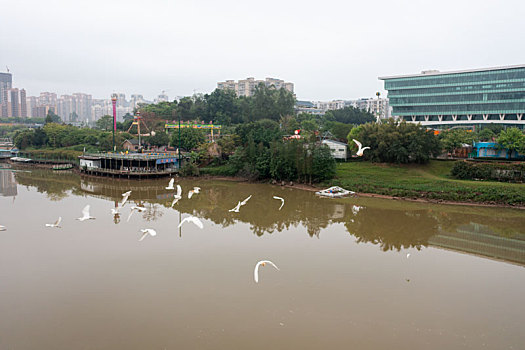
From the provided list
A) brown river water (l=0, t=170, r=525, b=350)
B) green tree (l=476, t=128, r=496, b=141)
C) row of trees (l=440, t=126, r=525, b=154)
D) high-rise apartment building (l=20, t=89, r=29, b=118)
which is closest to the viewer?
brown river water (l=0, t=170, r=525, b=350)

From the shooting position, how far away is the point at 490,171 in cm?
2503

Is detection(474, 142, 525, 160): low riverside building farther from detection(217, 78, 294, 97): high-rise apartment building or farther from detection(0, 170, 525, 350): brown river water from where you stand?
detection(217, 78, 294, 97): high-rise apartment building

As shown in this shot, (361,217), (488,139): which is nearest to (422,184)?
(361,217)

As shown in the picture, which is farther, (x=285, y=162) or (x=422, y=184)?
(x=285, y=162)

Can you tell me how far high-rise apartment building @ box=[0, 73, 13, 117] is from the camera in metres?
120

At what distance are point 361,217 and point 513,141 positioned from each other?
1754 cm

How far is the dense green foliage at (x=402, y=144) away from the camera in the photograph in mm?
28422

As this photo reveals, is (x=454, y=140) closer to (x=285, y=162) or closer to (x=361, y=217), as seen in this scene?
(x=285, y=162)

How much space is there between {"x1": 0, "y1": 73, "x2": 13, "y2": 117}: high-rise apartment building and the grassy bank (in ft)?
409

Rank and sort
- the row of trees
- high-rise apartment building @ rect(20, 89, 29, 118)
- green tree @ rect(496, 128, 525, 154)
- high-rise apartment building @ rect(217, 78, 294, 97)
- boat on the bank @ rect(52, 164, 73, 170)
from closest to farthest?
green tree @ rect(496, 128, 525, 154) → the row of trees → boat on the bank @ rect(52, 164, 73, 170) → high-rise apartment building @ rect(217, 78, 294, 97) → high-rise apartment building @ rect(20, 89, 29, 118)

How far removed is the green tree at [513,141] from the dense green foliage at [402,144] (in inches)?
203

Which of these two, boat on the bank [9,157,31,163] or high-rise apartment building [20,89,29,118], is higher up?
high-rise apartment building [20,89,29,118]

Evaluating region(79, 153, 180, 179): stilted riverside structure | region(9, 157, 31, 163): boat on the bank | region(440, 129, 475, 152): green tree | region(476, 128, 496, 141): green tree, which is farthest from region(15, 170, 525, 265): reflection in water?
region(9, 157, 31, 163): boat on the bank

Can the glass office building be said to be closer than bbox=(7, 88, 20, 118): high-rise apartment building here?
Yes
